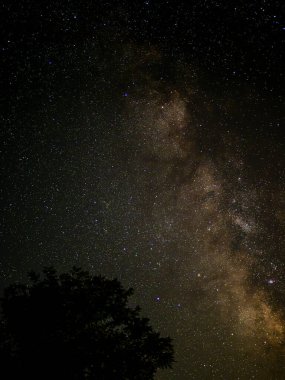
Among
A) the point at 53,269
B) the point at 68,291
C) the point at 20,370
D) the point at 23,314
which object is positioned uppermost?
the point at 53,269

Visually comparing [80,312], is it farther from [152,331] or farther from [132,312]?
[152,331]

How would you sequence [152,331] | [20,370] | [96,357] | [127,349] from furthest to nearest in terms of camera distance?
[152,331] < [127,349] < [96,357] < [20,370]

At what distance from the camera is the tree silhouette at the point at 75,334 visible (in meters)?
6.43

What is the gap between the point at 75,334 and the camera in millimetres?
7043

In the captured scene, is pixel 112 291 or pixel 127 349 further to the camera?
pixel 112 291

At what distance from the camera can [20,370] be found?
245 inches

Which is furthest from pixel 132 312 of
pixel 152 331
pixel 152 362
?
pixel 152 362

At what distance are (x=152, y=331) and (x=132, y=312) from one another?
0.69m

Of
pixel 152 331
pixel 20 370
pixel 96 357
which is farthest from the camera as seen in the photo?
pixel 152 331

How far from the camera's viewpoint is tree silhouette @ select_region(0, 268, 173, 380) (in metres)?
6.43

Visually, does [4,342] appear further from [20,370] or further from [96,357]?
[96,357]

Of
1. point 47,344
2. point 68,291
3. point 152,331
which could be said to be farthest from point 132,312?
point 47,344

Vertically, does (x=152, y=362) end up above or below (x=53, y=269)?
below

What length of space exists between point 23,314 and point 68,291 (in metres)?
1.16
